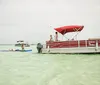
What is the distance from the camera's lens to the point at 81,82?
10.7 m

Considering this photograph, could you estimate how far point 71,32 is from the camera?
30219mm

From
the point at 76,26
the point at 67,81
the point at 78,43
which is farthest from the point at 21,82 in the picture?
the point at 76,26

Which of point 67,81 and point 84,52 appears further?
point 84,52

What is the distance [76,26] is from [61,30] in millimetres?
1737

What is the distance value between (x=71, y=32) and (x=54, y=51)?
2.86 m

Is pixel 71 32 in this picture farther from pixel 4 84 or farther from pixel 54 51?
pixel 4 84

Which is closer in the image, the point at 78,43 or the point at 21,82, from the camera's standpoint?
the point at 21,82

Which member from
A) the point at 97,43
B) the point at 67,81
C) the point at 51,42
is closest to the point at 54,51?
the point at 51,42

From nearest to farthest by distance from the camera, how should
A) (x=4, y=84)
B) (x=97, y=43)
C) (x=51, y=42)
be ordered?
(x=4, y=84)
(x=97, y=43)
(x=51, y=42)

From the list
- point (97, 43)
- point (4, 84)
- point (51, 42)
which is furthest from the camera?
point (51, 42)

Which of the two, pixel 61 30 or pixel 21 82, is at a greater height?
pixel 61 30

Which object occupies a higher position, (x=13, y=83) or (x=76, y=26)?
(x=76, y=26)

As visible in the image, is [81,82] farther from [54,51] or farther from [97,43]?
[54,51]

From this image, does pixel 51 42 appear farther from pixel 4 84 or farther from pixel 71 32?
pixel 4 84
